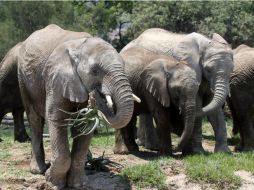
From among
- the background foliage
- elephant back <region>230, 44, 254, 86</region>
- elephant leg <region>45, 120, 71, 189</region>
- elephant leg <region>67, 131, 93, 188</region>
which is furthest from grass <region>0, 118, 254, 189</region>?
the background foliage

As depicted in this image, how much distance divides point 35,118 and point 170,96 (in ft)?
8.21

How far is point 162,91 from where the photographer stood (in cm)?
1007

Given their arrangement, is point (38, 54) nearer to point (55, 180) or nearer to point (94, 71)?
point (94, 71)

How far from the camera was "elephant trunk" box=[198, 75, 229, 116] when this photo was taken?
10336 mm

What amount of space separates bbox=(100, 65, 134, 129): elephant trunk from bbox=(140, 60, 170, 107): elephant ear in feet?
9.04

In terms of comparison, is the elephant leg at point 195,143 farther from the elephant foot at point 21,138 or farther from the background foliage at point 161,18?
the background foliage at point 161,18

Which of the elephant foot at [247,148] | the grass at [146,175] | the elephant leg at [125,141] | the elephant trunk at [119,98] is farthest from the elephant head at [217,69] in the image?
the elephant trunk at [119,98]

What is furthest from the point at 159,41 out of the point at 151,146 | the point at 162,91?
the point at 162,91

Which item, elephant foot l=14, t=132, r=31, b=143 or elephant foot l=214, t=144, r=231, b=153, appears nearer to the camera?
elephant foot l=214, t=144, r=231, b=153

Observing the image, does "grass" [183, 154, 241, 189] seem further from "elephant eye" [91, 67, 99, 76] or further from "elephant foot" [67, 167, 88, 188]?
"elephant eye" [91, 67, 99, 76]

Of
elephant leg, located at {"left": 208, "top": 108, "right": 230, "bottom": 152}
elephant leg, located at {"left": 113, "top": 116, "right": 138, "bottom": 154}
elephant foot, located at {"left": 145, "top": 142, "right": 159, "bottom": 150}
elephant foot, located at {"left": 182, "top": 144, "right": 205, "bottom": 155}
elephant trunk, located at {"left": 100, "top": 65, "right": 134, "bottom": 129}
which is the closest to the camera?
elephant trunk, located at {"left": 100, "top": 65, "right": 134, "bottom": 129}

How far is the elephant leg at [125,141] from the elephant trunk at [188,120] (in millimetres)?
1361

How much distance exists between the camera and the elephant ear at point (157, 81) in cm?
1007

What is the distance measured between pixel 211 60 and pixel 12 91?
4499 mm
